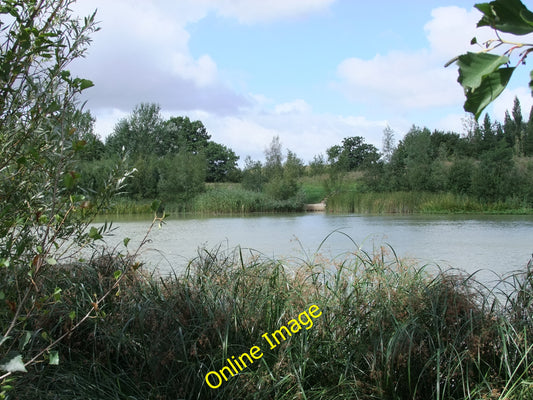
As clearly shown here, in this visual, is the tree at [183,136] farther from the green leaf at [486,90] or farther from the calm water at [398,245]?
the green leaf at [486,90]

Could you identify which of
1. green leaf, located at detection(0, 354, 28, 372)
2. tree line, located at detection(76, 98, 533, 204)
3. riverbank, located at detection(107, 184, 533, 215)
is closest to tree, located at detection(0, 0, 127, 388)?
green leaf, located at detection(0, 354, 28, 372)

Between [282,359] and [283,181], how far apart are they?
20028 mm

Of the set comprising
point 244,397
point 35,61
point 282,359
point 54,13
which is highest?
point 54,13

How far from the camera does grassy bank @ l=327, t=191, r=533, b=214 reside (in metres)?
17.3

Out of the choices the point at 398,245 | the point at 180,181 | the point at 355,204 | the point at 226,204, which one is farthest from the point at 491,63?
the point at 180,181

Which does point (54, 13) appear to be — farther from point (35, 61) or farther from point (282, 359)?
point (282, 359)

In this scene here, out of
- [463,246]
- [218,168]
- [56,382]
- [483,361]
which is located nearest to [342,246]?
[463,246]

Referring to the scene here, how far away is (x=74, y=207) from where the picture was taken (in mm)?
1461

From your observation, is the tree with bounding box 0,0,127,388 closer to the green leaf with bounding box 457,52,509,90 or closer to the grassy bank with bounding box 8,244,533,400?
the grassy bank with bounding box 8,244,533,400

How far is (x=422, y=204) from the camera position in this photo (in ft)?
58.3

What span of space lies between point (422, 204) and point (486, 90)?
17.9 meters

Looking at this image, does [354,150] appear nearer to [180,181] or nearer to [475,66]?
[180,181]

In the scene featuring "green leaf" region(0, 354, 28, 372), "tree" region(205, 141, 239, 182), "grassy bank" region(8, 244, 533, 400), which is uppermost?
"tree" region(205, 141, 239, 182)

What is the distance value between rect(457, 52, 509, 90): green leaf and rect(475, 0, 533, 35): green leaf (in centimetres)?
5
